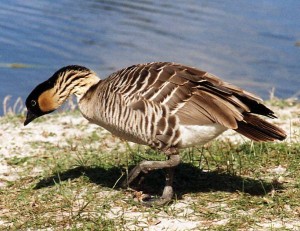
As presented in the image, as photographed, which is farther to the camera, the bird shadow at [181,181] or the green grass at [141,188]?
the bird shadow at [181,181]

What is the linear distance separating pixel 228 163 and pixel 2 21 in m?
12.4

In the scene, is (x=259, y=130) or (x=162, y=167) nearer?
(x=259, y=130)

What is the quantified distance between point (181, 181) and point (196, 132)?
107 cm

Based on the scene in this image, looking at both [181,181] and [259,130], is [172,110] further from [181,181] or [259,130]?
[181,181]

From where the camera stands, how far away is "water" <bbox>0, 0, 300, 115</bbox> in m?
15.6

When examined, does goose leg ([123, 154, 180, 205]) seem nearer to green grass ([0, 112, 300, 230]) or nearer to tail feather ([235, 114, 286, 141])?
green grass ([0, 112, 300, 230])

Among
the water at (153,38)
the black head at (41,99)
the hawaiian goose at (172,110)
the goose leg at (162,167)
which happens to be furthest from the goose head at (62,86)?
the water at (153,38)

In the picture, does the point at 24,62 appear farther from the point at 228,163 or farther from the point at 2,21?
the point at 228,163

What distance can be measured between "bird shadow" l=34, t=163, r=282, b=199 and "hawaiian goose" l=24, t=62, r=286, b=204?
1.50 ft

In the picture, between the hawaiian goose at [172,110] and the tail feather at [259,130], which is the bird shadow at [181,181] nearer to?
the hawaiian goose at [172,110]

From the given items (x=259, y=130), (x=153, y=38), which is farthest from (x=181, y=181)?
(x=153, y=38)

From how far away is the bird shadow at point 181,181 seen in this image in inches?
258

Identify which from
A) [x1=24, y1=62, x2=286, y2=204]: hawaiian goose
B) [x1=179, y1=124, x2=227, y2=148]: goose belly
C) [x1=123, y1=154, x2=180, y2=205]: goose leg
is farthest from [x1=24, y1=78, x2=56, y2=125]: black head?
[x1=179, y1=124, x2=227, y2=148]: goose belly

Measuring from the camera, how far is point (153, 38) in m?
18.4
